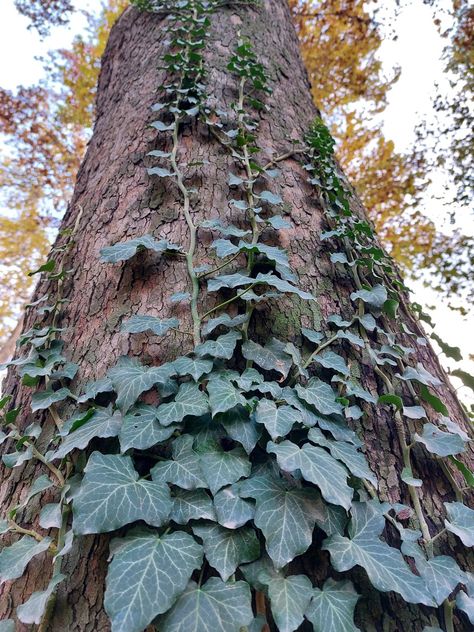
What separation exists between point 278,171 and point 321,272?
0.49 metres

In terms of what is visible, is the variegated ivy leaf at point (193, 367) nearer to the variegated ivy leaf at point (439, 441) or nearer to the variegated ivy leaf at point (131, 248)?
the variegated ivy leaf at point (131, 248)

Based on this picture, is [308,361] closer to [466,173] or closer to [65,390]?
[65,390]

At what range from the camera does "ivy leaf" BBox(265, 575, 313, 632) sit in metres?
0.59

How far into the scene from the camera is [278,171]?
1.47 m

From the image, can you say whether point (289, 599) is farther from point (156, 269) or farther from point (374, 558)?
point (156, 269)

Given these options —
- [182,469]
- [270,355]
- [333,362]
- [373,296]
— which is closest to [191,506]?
[182,469]

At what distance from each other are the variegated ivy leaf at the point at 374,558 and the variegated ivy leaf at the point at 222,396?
0.31m

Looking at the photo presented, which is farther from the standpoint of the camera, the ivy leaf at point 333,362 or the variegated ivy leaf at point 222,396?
the ivy leaf at point 333,362

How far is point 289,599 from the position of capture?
0.62 m

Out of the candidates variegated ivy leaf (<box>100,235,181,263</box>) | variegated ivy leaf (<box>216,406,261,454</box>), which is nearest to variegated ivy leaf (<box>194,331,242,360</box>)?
variegated ivy leaf (<box>216,406,261,454</box>)

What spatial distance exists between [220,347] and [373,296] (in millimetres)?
562

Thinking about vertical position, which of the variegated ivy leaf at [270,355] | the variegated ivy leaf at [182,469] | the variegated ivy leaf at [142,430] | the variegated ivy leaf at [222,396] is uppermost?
the variegated ivy leaf at [270,355]

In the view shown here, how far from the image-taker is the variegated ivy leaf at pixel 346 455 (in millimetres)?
780

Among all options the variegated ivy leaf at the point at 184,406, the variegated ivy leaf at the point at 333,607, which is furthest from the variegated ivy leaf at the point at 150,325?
the variegated ivy leaf at the point at 333,607
